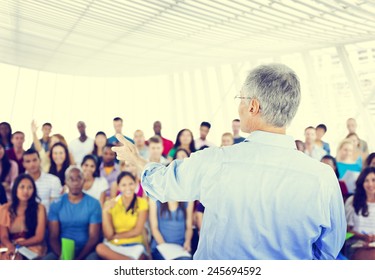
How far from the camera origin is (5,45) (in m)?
2.10

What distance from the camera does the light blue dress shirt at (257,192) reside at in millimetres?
725

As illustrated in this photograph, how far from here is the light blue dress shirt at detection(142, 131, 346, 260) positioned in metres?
0.73

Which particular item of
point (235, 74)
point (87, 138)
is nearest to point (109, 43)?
point (87, 138)

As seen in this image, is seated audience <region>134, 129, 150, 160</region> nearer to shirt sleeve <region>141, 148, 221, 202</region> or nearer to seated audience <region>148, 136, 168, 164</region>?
seated audience <region>148, 136, 168, 164</region>

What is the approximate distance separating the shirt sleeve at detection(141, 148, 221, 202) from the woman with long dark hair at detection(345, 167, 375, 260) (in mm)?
1704

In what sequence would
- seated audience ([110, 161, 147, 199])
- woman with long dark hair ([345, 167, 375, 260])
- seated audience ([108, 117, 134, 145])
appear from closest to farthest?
woman with long dark hair ([345, 167, 375, 260]) → seated audience ([110, 161, 147, 199]) → seated audience ([108, 117, 134, 145])

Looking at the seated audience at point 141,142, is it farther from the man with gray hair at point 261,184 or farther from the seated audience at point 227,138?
the man with gray hair at point 261,184

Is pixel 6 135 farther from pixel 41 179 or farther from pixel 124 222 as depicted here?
pixel 124 222

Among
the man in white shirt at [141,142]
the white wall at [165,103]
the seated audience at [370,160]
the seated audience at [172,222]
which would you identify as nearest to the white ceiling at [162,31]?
the white wall at [165,103]

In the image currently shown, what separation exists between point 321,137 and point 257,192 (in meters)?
2.27

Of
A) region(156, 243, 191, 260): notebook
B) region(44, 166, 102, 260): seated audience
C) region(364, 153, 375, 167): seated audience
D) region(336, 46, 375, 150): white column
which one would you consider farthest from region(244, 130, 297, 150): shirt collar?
region(336, 46, 375, 150): white column
